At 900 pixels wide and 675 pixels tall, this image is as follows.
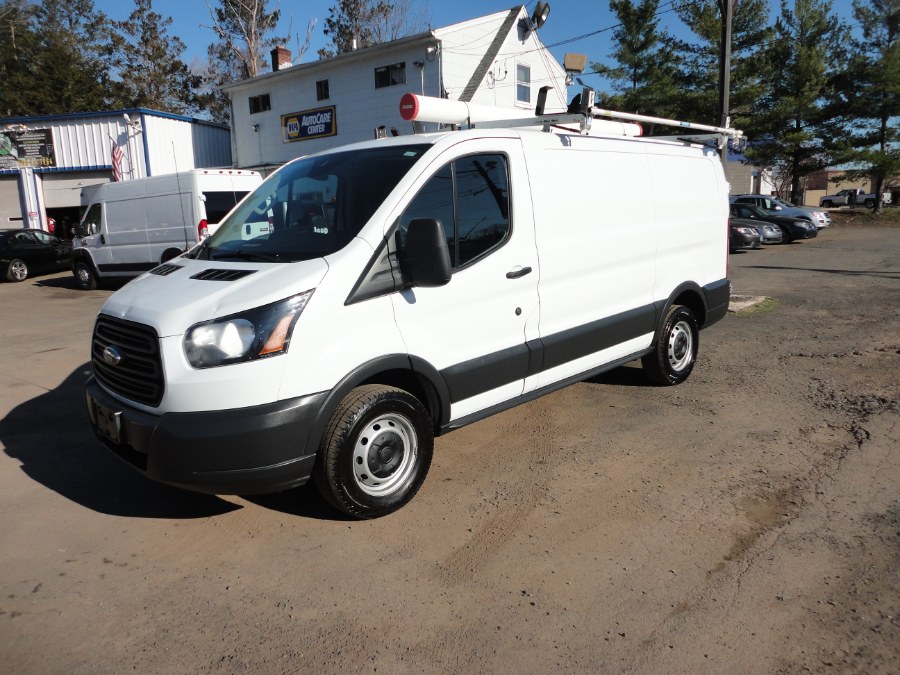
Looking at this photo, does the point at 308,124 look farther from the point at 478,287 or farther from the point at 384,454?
the point at 384,454

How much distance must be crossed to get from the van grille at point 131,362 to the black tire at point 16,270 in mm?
16968

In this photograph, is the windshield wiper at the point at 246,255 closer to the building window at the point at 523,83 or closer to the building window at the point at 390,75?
the building window at the point at 390,75

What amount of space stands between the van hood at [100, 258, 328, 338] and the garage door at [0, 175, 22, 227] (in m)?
25.4

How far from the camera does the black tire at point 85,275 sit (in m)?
15.4

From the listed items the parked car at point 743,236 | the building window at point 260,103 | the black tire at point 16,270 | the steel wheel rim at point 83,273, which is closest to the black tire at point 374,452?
the steel wheel rim at point 83,273

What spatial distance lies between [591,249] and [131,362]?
10.1ft

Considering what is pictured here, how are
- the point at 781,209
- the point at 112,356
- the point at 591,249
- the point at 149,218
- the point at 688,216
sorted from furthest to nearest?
the point at 781,209
the point at 149,218
the point at 688,216
the point at 591,249
the point at 112,356

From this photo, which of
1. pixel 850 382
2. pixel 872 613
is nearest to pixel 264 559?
pixel 872 613

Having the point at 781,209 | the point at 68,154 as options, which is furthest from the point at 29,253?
the point at 781,209

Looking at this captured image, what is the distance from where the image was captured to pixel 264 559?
346 cm

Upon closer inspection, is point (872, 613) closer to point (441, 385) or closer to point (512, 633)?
point (512, 633)

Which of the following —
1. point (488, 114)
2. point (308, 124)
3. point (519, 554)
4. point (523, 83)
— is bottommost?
point (519, 554)

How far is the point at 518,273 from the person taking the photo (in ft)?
13.9

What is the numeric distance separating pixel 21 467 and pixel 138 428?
6.58ft
